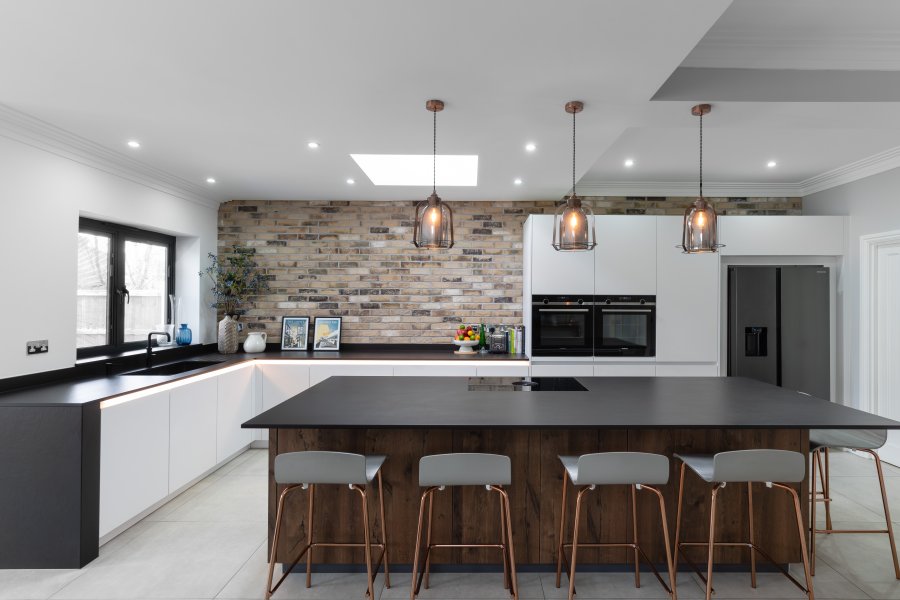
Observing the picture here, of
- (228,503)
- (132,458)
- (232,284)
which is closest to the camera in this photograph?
(132,458)

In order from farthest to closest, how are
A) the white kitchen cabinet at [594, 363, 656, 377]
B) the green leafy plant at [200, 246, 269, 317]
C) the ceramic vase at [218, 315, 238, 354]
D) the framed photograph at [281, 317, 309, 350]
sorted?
1. the framed photograph at [281, 317, 309, 350]
2. the green leafy plant at [200, 246, 269, 317]
3. the ceramic vase at [218, 315, 238, 354]
4. the white kitchen cabinet at [594, 363, 656, 377]

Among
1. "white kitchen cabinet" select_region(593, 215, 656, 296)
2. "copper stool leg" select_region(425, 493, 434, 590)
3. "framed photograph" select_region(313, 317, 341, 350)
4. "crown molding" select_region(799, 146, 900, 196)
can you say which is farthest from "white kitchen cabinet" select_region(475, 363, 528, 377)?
"crown molding" select_region(799, 146, 900, 196)

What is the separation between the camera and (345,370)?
462 cm

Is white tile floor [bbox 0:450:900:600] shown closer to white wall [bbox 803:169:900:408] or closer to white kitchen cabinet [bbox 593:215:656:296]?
white wall [bbox 803:169:900:408]

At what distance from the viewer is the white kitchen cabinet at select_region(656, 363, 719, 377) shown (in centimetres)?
456

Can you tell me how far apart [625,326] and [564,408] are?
2.34m

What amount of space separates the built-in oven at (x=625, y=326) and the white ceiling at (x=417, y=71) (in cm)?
138

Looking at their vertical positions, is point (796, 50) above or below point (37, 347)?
above

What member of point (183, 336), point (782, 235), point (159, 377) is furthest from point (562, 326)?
point (183, 336)

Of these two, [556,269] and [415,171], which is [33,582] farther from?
[556,269]

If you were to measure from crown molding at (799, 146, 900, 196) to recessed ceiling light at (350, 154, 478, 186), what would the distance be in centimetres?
330

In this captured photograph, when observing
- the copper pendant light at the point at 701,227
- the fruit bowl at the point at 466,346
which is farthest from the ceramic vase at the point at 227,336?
the copper pendant light at the point at 701,227

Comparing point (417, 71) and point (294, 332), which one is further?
point (294, 332)

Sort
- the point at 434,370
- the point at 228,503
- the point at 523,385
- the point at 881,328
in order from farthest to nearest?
the point at 434,370
the point at 881,328
the point at 228,503
the point at 523,385
